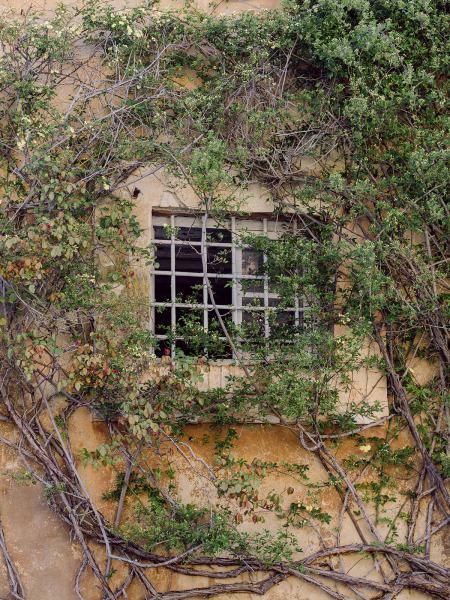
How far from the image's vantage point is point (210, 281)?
30.1 ft

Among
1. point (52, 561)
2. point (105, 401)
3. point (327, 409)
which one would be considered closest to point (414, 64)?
point (327, 409)

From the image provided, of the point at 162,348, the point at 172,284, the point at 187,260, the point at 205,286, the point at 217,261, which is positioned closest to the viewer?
the point at 205,286

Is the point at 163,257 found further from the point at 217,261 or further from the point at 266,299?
the point at 266,299

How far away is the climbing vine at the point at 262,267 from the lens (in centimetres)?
827

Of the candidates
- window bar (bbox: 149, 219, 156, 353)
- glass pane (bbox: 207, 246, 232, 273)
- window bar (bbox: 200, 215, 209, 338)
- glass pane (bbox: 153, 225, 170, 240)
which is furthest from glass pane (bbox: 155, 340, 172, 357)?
glass pane (bbox: 153, 225, 170, 240)

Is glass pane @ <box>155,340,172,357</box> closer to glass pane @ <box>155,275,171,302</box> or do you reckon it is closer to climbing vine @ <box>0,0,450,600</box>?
climbing vine @ <box>0,0,450,600</box>

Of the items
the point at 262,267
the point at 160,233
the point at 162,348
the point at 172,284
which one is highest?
the point at 160,233

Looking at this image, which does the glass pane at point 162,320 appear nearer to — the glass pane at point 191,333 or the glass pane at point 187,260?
the glass pane at point 191,333

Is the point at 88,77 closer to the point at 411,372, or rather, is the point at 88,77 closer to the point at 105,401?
the point at 105,401

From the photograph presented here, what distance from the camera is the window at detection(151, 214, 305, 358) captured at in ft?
29.0

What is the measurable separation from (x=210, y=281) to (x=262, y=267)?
44 centimetres

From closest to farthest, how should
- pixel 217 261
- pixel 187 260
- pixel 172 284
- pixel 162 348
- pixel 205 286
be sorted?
pixel 205 286 < pixel 162 348 < pixel 172 284 < pixel 217 261 < pixel 187 260

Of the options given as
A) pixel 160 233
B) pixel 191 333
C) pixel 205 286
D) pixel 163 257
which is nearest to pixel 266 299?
pixel 205 286

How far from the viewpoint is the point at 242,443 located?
8.65m
